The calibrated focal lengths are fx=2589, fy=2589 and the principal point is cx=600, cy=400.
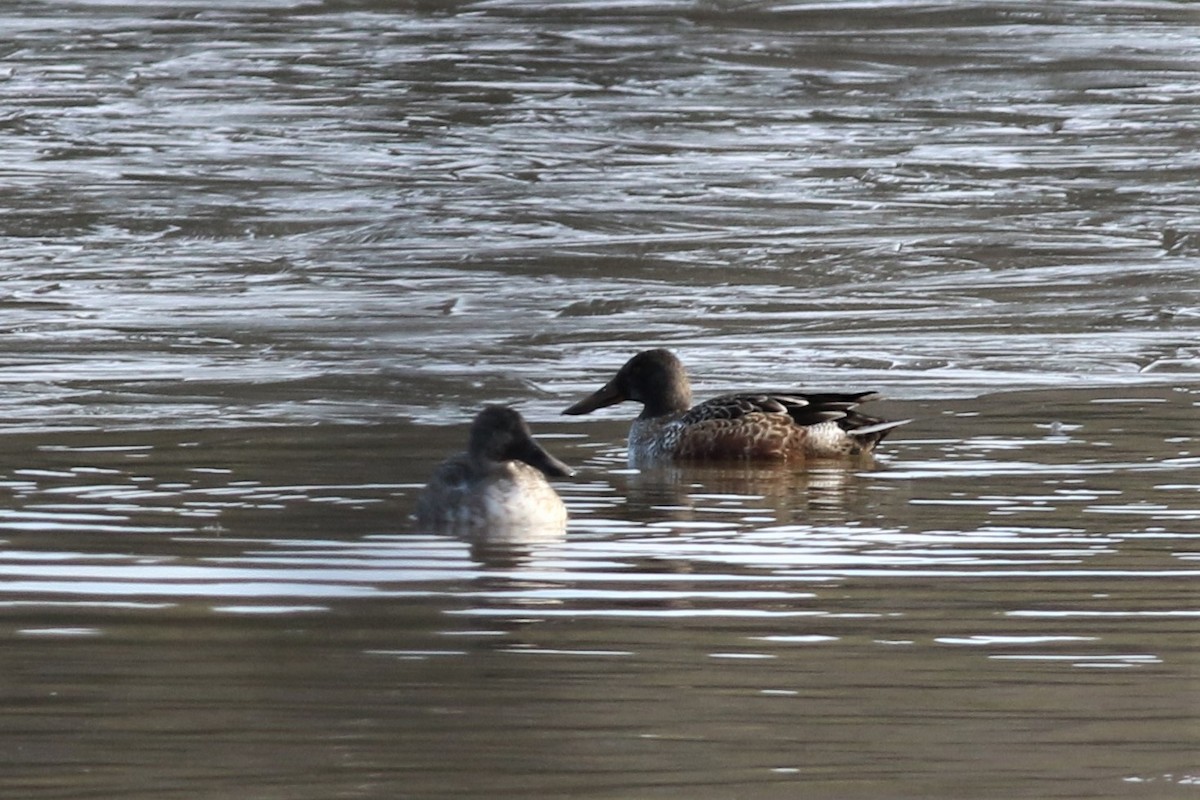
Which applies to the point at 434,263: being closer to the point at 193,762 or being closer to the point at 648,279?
the point at 648,279

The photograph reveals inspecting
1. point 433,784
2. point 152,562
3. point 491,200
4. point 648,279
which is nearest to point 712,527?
point 152,562

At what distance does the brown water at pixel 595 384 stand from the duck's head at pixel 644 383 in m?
0.19

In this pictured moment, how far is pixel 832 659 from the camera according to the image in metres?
5.61

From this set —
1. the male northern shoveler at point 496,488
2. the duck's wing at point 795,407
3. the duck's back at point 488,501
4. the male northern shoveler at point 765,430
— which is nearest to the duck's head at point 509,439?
the male northern shoveler at point 496,488

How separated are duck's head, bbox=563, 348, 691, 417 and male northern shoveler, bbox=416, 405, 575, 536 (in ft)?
7.67

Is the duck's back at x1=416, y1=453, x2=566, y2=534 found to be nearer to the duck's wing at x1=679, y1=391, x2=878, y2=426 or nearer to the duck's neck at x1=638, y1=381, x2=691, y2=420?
the duck's wing at x1=679, y1=391, x2=878, y2=426

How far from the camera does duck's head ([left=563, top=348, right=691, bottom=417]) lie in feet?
34.6

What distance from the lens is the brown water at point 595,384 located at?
16.4ft

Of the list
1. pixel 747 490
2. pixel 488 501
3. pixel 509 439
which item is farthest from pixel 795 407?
pixel 488 501

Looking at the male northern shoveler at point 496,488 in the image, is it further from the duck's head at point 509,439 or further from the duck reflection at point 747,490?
the duck reflection at point 747,490

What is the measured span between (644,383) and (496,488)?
275 centimetres

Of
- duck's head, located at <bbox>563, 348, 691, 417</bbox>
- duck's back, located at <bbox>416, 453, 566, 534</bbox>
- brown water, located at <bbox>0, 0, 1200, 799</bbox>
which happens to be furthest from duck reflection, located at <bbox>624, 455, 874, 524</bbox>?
duck's head, located at <bbox>563, 348, 691, 417</bbox>

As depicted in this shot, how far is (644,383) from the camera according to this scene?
10586 millimetres

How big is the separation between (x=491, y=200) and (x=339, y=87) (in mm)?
3323
